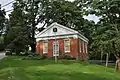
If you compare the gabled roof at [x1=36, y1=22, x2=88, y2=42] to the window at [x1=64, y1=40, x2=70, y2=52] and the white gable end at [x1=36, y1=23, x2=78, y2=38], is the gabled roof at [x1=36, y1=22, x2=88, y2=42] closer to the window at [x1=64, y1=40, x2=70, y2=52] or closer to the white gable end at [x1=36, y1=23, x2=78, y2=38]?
the white gable end at [x1=36, y1=23, x2=78, y2=38]

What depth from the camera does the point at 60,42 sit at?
154 ft

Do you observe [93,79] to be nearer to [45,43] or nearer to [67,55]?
[67,55]

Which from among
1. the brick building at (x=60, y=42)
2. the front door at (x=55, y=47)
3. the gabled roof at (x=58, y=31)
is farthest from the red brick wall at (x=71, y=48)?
the gabled roof at (x=58, y=31)

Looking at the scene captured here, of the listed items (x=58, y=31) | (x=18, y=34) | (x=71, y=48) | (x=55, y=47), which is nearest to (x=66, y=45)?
(x=71, y=48)

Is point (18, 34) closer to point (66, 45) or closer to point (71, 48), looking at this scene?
point (66, 45)

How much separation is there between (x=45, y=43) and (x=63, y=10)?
53.2 ft

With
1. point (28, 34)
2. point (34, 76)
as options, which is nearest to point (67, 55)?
point (28, 34)

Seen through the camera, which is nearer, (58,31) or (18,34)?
(58,31)

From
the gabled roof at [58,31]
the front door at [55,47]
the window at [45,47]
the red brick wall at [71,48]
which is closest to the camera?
the red brick wall at [71,48]

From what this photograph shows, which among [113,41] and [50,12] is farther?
[50,12]

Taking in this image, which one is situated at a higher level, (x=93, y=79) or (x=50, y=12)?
(x=50, y=12)

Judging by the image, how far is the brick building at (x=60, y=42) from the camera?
4594cm

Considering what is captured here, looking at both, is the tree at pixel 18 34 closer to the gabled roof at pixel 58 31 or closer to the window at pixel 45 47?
the gabled roof at pixel 58 31

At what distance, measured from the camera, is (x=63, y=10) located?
62625 mm
